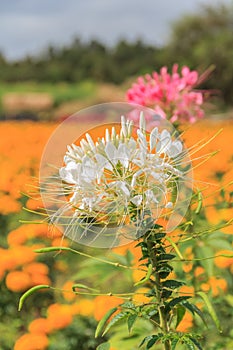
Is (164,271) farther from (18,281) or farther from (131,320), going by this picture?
(18,281)

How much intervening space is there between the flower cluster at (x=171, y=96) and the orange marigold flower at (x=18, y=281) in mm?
714

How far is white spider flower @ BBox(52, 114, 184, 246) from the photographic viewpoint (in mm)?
1029

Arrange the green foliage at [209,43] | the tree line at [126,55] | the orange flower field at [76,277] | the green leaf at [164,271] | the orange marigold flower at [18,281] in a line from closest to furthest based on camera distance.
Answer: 1. the green leaf at [164,271]
2. the orange flower field at [76,277]
3. the orange marigold flower at [18,281]
4. the green foliage at [209,43]
5. the tree line at [126,55]

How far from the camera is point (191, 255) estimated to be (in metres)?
1.98

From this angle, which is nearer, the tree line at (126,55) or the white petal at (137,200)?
the white petal at (137,200)

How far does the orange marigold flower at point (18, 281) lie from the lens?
2304 millimetres

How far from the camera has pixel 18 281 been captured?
2309mm

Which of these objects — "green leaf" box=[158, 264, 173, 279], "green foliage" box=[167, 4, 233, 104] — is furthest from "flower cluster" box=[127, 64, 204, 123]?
"green foliage" box=[167, 4, 233, 104]

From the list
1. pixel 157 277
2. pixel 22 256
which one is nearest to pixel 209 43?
pixel 22 256

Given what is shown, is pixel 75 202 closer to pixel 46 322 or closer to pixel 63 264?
pixel 46 322

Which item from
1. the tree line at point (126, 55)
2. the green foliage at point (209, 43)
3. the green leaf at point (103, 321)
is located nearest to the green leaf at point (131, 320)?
the green leaf at point (103, 321)

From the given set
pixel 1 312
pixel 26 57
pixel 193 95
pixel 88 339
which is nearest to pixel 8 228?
pixel 1 312

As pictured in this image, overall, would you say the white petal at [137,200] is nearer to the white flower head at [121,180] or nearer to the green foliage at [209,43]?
the white flower head at [121,180]

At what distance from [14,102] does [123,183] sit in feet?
65.2
